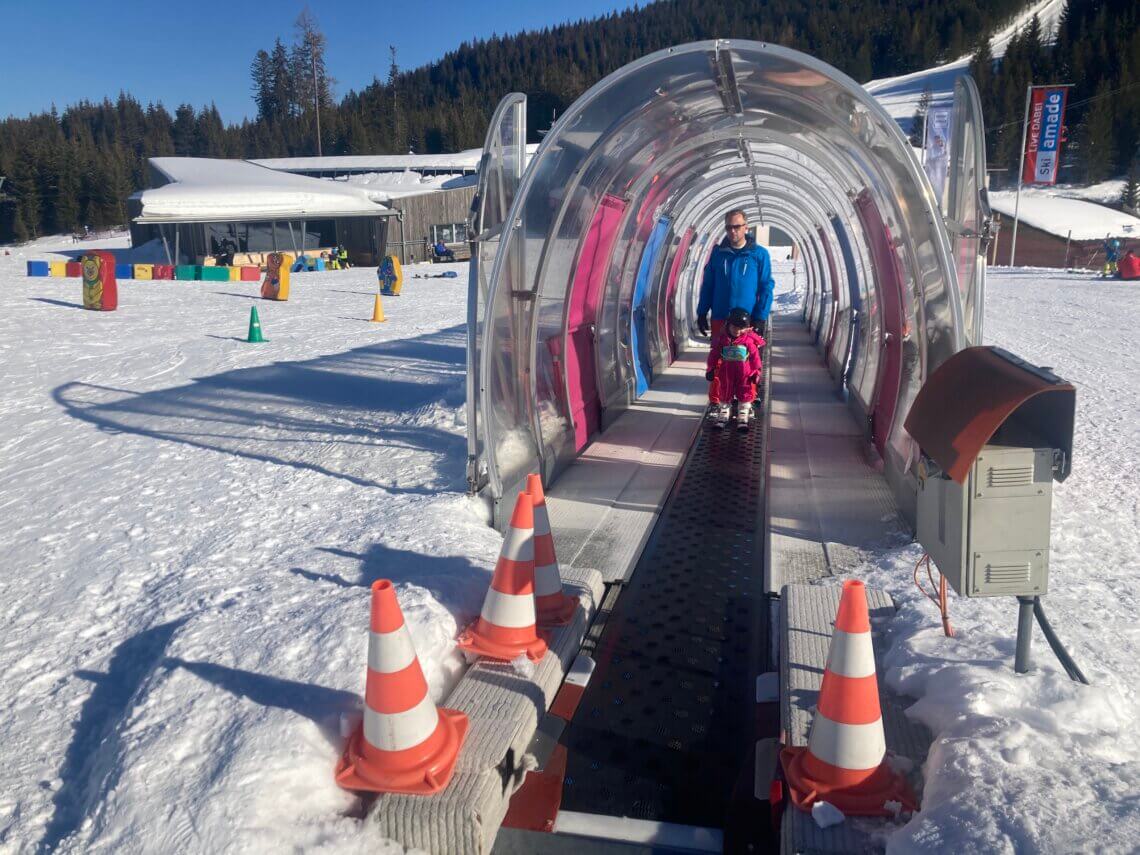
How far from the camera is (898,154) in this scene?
466 centimetres

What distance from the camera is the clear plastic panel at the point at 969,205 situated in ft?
14.9

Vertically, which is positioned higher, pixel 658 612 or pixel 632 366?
pixel 632 366

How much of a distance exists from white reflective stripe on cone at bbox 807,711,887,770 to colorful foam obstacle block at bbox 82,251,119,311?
19151 millimetres

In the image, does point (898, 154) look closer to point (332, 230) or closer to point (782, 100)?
point (782, 100)

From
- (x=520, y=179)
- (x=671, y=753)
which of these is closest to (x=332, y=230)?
(x=520, y=179)

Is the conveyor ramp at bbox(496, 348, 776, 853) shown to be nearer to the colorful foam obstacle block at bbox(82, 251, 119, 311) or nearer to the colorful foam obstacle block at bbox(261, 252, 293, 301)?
the colorful foam obstacle block at bbox(82, 251, 119, 311)

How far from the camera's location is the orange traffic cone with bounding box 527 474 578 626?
408 cm

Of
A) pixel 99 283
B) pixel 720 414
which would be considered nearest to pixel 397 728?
pixel 720 414

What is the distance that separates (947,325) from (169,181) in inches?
1691

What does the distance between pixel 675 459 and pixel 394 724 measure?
479cm

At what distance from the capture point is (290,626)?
153 inches

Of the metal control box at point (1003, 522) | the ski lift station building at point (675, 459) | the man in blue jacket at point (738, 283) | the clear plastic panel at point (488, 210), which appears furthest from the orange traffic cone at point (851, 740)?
the man in blue jacket at point (738, 283)

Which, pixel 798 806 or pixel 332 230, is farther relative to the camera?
pixel 332 230

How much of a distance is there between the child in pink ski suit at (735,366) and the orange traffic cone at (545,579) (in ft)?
14.5
